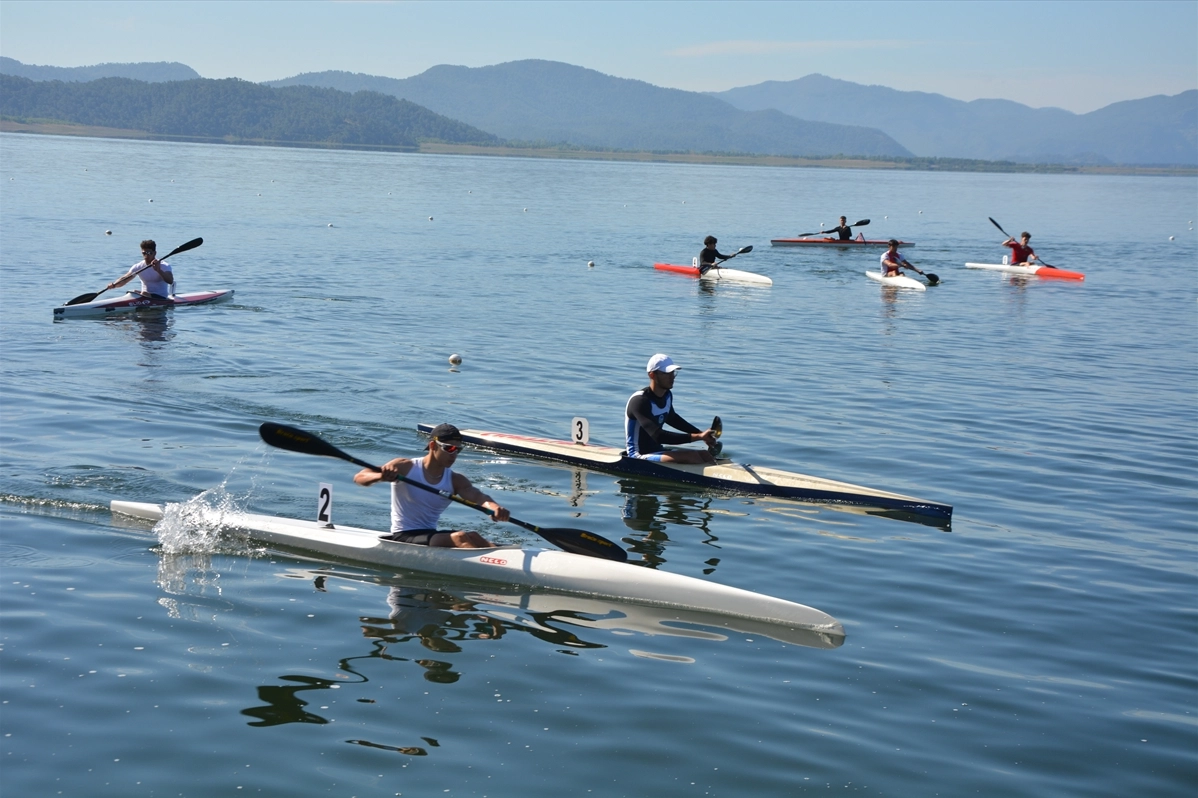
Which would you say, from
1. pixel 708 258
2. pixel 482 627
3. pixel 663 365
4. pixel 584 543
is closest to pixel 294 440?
pixel 584 543

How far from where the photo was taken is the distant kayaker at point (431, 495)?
11141mm

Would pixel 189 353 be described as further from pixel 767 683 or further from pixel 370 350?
pixel 767 683

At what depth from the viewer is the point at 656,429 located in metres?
15.2

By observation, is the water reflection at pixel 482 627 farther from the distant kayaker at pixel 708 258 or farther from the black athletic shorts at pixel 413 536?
the distant kayaker at pixel 708 258

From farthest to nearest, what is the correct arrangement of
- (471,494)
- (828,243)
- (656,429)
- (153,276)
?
(828,243), (153,276), (656,429), (471,494)

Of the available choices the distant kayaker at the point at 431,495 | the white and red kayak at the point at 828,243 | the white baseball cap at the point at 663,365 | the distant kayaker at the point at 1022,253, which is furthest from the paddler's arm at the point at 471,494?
the white and red kayak at the point at 828,243

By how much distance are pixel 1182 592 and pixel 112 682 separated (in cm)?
1004

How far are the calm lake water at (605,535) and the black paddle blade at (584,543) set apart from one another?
27.1 inches

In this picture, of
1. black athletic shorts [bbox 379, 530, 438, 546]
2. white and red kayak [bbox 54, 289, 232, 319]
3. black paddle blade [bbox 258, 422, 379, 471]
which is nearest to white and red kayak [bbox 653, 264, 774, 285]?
white and red kayak [bbox 54, 289, 232, 319]

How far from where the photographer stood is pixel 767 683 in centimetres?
923

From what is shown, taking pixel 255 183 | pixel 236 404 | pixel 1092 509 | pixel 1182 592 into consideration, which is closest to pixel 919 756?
pixel 1182 592

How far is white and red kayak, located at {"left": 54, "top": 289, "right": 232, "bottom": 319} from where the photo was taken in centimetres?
2489

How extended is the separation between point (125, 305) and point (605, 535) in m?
16.9

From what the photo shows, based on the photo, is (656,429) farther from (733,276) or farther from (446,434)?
(733,276)
